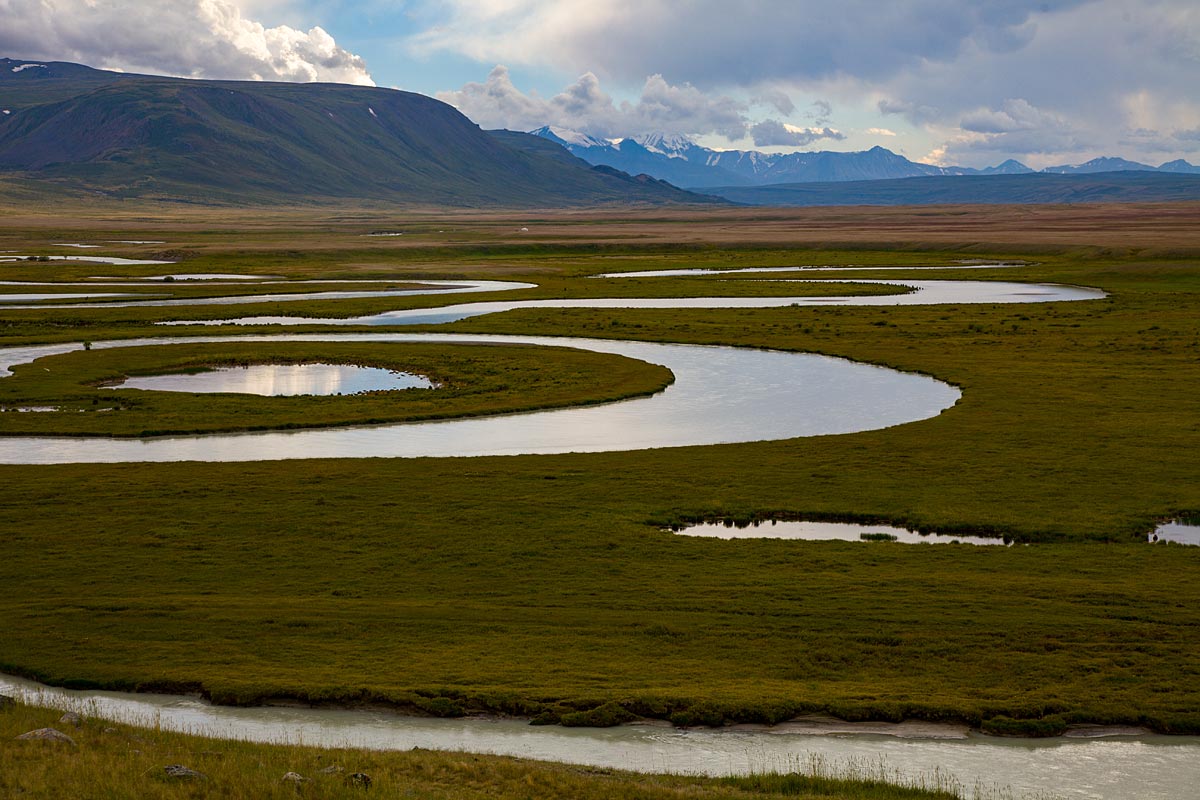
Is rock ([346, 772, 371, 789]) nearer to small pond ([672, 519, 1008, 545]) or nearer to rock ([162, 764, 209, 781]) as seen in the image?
rock ([162, 764, 209, 781])

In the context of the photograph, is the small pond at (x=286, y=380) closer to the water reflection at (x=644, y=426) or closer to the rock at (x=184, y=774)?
the water reflection at (x=644, y=426)

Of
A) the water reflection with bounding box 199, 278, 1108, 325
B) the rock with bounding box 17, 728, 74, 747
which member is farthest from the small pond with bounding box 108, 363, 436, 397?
the rock with bounding box 17, 728, 74, 747

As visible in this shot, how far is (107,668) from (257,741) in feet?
15.7

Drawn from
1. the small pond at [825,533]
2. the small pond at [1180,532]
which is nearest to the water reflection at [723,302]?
the small pond at [825,533]

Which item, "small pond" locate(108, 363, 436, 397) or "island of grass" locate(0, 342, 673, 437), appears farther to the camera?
"small pond" locate(108, 363, 436, 397)

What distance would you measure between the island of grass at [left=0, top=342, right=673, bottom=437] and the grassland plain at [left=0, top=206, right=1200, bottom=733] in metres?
8.81

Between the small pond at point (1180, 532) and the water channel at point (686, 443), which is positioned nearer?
the water channel at point (686, 443)

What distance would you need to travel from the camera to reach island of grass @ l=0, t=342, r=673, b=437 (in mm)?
46281

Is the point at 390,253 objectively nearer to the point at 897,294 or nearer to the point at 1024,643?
the point at 897,294

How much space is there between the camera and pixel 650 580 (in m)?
26.1

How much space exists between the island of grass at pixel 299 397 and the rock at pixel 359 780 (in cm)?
3135

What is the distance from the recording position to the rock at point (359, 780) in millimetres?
15531

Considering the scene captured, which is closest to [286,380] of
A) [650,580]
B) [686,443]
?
[686,443]

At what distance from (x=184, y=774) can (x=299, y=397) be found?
1448 inches
